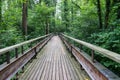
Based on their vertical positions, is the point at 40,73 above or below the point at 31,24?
below

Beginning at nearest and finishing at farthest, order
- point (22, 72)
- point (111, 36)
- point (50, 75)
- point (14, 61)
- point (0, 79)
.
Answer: point (0, 79) < point (14, 61) < point (50, 75) < point (22, 72) < point (111, 36)

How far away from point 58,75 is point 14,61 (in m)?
1.39

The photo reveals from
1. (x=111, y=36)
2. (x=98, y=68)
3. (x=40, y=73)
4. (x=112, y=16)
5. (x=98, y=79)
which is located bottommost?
(x=40, y=73)

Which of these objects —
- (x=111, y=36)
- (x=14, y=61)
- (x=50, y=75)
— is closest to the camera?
(x=14, y=61)

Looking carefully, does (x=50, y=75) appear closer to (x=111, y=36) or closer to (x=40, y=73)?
(x=40, y=73)

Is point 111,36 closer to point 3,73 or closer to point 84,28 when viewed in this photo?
point 3,73

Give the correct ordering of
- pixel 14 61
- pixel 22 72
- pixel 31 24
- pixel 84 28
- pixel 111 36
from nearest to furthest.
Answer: pixel 14 61 → pixel 22 72 → pixel 111 36 → pixel 84 28 → pixel 31 24

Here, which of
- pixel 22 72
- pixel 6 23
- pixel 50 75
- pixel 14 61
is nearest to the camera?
pixel 14 61

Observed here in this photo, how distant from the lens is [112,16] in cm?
1016

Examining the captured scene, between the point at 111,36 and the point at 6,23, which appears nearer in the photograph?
the point at 111,36

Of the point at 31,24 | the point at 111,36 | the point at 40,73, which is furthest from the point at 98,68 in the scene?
the point at 31,24

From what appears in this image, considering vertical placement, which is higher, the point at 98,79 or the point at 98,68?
the point at 98,68

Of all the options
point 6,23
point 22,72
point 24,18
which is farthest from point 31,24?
point 22,72

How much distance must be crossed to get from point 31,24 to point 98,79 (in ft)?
60.6
